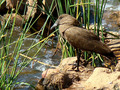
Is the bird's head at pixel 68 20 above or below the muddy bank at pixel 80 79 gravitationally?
above

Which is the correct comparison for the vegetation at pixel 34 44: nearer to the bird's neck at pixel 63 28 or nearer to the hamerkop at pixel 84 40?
the bird's neck at pixel 63 28

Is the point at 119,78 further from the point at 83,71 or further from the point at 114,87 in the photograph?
the point at 83,71

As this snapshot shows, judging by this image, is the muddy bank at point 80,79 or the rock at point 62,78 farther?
the rock at point 62,78

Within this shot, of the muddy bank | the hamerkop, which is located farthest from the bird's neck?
the muddy bank

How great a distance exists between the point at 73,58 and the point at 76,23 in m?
0.63

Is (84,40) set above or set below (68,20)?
below

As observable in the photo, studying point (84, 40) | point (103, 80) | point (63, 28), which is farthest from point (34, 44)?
point (103, 80)

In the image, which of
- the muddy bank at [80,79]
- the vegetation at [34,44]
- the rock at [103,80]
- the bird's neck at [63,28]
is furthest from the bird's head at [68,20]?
the rock at [103,80]

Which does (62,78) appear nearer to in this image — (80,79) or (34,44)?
(80,79)

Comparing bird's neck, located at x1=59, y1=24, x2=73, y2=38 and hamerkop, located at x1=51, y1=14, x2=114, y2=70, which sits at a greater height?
bird's neck, located at x1=59, y1=24, x2=73, y2=38

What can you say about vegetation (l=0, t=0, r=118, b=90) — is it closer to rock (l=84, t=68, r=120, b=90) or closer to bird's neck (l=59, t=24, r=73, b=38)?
bird's neck (l=59, t=24, r=73, b=38)

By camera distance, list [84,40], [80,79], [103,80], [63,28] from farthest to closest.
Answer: [63,28], [84,40], [80,79], [103,80]

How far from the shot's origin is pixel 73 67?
12.1 ft

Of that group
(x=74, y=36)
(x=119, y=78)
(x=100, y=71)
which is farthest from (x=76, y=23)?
(x=119, y=78)
